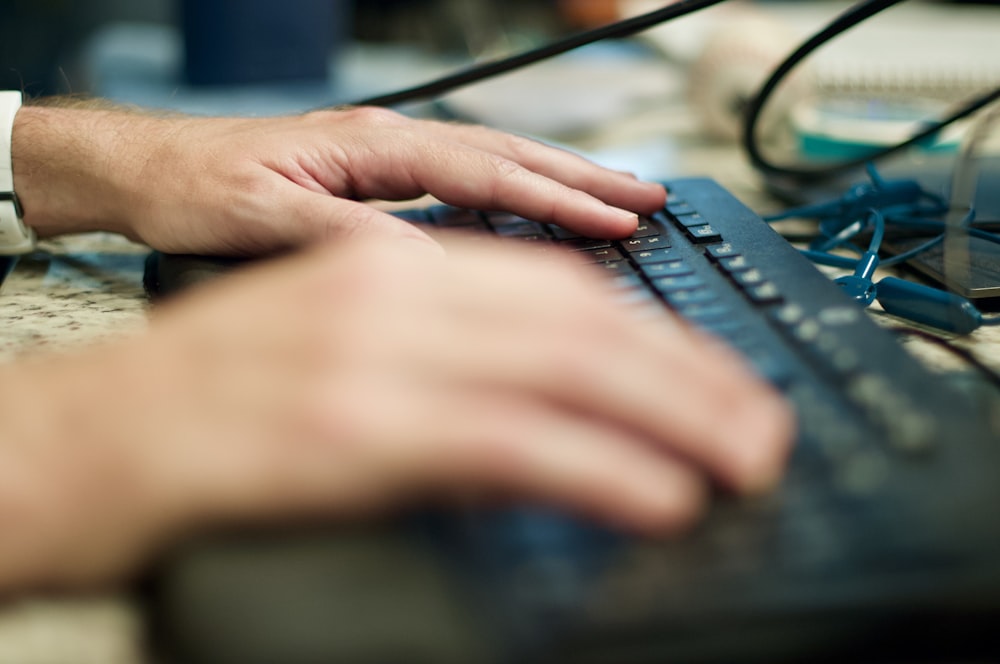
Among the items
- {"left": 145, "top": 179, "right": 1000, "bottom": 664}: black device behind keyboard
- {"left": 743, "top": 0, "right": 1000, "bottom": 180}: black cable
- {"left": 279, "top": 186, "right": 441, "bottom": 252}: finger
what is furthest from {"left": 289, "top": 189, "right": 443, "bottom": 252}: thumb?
{"left": 743, "top": 0, "right": 1000, "bottom": 180}: black cable

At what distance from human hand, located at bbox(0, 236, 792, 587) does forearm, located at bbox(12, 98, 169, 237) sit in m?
0.32

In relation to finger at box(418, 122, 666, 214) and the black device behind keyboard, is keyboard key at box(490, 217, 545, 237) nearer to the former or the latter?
finger at box(418, 122, 666, 214)

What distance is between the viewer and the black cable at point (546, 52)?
0.66 meters

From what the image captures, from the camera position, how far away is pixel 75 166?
23.4 inches

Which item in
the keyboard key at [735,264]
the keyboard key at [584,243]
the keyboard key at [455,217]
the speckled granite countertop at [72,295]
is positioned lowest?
the speckled granite countertop at [72,295]

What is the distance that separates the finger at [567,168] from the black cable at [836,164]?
0.22 metres

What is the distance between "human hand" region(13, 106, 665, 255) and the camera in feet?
1.67

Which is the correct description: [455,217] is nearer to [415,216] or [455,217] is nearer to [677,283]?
[415,216]

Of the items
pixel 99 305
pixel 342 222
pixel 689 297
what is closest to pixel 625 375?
pixel 689 297

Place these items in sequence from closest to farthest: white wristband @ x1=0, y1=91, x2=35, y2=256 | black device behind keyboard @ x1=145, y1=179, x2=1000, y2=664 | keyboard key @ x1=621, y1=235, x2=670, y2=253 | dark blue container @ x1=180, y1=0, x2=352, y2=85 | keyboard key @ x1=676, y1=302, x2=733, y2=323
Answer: black device behind keyboard @ x1=145, y1=179, x2=1000, y2=664, keyboard key @ x1=676, y1=302, x2=733, y2=323, keyboard key @ x1=621, y1=235, x2=670, y2=253, white wristband @ x1=0, y1=91, x2=35, y2=256, dark blue container @ x1=180, y1=0, x2=352, y2=85

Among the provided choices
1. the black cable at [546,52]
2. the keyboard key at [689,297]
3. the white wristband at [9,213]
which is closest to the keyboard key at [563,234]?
the keyboard key at [689,297]

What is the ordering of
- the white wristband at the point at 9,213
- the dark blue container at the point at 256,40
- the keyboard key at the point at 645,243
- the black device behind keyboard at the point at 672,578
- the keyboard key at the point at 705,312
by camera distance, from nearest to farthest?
1. the black device behind keyboard at the point at 672,578
2. the keyboard key at the point at 705,312
3. the keyboard key at the point at 645,243
4. the white wristband at the point at 9,213
5. the dark blue container at the point at 256,40

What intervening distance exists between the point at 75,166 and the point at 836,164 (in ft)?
1.89

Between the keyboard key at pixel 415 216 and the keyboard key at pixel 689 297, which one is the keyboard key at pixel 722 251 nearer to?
the keyboard key at pixel 689 297
